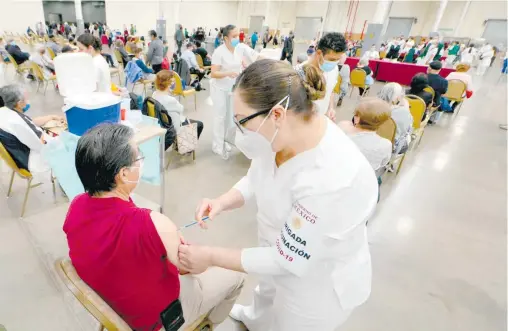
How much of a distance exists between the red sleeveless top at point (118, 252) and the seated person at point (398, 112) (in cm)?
249

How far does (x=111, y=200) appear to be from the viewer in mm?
815

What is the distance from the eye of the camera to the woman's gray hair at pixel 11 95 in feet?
6.55

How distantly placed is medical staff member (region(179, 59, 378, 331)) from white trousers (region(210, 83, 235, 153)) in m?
2.13

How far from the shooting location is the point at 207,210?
114 centimetres

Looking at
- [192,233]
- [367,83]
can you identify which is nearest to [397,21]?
[367,83]

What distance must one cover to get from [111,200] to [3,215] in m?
1.98

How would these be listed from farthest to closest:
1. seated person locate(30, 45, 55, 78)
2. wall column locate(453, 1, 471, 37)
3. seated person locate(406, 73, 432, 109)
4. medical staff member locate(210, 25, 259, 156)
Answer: wall column locate(453, 1, 471, 37)
seated person locate(30, 45, 55, 78)
seated person locate(406, 73, 432, 109)
medical staff member locate(210, 25, 259, 156)

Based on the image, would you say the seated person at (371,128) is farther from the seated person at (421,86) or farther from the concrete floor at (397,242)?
the seated person at (421,86)

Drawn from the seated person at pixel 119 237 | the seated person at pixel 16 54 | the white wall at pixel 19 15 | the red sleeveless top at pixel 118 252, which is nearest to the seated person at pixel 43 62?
the seated person at pixel 16 54

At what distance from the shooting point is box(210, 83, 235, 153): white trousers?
297 centimetres

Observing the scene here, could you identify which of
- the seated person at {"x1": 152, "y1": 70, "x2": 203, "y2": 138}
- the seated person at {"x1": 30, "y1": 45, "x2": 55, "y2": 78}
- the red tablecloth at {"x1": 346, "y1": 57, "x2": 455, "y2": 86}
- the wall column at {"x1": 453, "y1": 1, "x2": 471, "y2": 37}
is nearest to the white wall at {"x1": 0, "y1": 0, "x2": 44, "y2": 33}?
the seated person at {"x1": 30, "y1": 45, "x2": 55, "y2": 78}

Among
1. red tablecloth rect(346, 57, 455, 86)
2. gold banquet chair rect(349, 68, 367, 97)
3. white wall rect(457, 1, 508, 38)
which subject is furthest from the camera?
white wall rect(457, 1, 508, 38)

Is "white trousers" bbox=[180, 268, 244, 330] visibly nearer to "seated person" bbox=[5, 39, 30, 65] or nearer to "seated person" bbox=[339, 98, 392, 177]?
"seated person" bbox=[339, 98, 392, 177]

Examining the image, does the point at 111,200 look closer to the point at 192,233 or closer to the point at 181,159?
the point at 192,233
